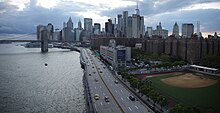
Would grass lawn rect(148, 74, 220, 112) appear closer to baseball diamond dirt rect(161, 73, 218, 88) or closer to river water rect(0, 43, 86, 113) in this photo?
baseball diamond dirt rect(161, 73, 218, 88)

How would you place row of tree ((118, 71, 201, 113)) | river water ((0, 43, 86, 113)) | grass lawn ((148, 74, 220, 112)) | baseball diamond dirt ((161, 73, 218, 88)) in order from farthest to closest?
1. baseball diamond dirt ((161, 73, 218, 88))
2. river water ((0, 43, 86, 113))
3. grass lawn ((148, 74, 220, 112))
4. row of tree ((118, 71, 201, 113))

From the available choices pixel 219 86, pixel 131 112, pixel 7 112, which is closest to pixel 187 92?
pixel 219 86

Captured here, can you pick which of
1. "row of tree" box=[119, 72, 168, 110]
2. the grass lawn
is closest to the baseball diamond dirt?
the grass lawn

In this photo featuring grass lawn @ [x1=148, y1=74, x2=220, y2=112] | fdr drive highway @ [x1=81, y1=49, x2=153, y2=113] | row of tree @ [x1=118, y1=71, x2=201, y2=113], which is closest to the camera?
row of tree @ [x1=118, y1=71, x2=201, y2=113]

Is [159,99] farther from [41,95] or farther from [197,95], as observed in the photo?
[41,95]

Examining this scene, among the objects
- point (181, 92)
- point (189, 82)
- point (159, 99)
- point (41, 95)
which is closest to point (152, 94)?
point (159, 99)

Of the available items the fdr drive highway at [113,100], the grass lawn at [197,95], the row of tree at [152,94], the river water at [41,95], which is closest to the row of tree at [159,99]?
the row of tree at [152,94]

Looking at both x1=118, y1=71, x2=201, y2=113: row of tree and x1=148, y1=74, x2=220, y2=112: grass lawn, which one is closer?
x1=118, y1=71, x2=201, y2=113: row of tree

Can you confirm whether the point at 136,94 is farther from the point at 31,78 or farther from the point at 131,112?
the point at 31,78

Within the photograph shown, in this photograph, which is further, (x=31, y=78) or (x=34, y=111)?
(x=31, y=78)
